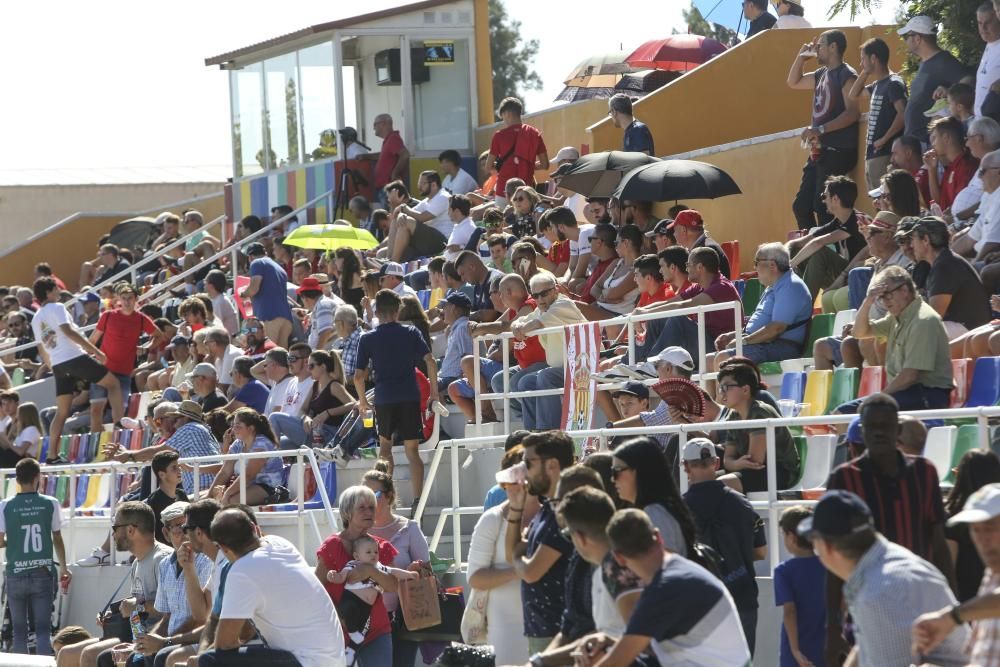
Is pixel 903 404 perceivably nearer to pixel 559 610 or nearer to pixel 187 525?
Answer: pixel 559 610

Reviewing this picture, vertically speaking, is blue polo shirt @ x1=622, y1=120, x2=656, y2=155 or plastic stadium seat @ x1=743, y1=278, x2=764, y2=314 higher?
blue polo shirt @ x1=622, y1=120, x2=656, y2=155

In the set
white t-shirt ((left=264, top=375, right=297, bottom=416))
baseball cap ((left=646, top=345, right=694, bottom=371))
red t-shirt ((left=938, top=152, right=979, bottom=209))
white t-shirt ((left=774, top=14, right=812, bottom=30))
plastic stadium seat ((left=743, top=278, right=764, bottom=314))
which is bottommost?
white t-shirt ((left=264, top=375, right=297, bottom=416))

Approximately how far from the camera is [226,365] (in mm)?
16656

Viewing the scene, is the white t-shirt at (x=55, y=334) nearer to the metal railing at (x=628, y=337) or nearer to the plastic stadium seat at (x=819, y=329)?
the metal railing at (x=628, y=337)

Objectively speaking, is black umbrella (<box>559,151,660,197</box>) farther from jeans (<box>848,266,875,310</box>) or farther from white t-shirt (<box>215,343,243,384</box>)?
jeans (<box>848,266,875,310</box>)

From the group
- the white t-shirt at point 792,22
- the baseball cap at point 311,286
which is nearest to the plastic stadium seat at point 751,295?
the baseball cap at point 311,286

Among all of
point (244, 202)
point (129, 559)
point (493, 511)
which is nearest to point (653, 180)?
point (129, 559)

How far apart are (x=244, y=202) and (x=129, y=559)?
12.2 metres

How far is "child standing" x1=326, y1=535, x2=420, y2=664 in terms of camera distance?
953 cm

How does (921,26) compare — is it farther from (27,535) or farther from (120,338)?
(120,338)

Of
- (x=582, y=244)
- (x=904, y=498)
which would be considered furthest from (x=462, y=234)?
(x=904, y=498)

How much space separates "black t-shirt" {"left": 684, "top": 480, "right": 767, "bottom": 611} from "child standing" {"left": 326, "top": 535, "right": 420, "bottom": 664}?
2.54 metres

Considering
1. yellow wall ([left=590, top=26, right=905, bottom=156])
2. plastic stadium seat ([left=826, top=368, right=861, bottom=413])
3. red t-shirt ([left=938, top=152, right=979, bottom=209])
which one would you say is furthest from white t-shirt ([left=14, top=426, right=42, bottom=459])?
plastic stadium seat ([left=826, top=368, right=861, bottom=413])

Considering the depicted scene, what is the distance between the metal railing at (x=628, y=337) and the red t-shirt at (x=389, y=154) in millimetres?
8992
